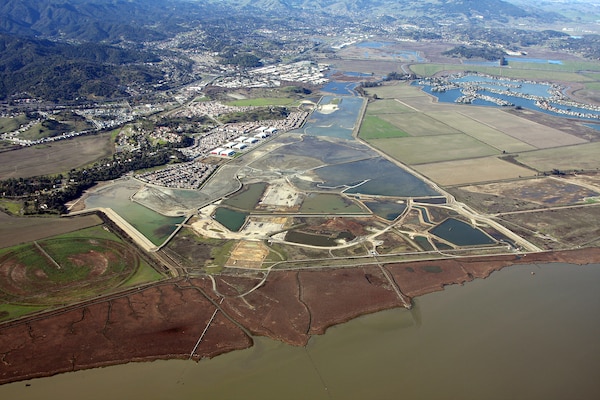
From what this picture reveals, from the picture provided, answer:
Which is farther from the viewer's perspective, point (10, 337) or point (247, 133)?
point (247, 133)

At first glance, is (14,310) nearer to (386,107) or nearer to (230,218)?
(230,218)

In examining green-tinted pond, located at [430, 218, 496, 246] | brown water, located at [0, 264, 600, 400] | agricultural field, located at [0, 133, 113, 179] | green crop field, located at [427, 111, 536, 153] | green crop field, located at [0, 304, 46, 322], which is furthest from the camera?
green crop field, located at [427, 111, 536, 153]

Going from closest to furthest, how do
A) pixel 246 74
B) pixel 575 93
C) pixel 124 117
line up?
1. pixel 124 117
2. pixel 575 93
3. pixel 246 74

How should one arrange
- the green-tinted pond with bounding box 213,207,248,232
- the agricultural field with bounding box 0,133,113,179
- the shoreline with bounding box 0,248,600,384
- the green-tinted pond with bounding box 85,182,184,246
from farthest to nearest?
the agricultural field with bounding box 0,133,113,179, the green-tinted pond with bounding box 213,207,248,232, the green-tinted pond with bounding box 85,182,184,246, the shoreline with bounding box 0,248,600,384

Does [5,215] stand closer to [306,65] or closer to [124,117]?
[124,117]

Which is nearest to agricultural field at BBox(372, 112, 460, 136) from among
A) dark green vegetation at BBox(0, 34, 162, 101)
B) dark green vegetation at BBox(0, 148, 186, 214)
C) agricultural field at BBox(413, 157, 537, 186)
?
agricultural field at BBox(413, 157, 537, 186)

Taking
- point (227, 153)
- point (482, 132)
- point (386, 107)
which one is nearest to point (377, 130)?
point (386, 107)

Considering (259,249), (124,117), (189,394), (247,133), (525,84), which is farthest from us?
(525,84)

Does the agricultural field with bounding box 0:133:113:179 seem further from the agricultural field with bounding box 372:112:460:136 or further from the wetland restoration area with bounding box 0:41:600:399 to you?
the agricultural field with bounding box 372:112:460:136

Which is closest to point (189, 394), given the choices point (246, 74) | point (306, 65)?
point (246, 74)
